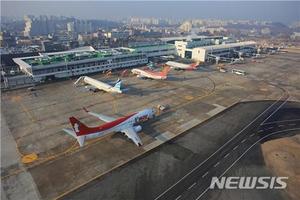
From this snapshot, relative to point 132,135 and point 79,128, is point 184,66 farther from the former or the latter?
point 79,128

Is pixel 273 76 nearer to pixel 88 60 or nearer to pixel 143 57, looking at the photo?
pixel 143 57

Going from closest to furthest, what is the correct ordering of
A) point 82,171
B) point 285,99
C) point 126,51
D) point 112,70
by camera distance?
point 82,171 → point 285,99 → point 112,70 → point 126,51

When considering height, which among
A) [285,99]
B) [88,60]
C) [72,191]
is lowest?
[72,191]

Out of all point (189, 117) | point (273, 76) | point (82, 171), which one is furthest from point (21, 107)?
point (273, 76)

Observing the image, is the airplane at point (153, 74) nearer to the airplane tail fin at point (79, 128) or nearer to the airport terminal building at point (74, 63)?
the airport terminal building at point (74, 63)

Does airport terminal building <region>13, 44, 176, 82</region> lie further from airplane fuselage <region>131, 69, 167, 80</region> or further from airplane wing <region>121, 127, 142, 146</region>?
airplane wing <region>121, 127, 142, 146</region>

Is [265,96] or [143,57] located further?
[143,57]

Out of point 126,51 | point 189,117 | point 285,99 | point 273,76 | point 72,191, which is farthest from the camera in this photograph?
point 126,51
